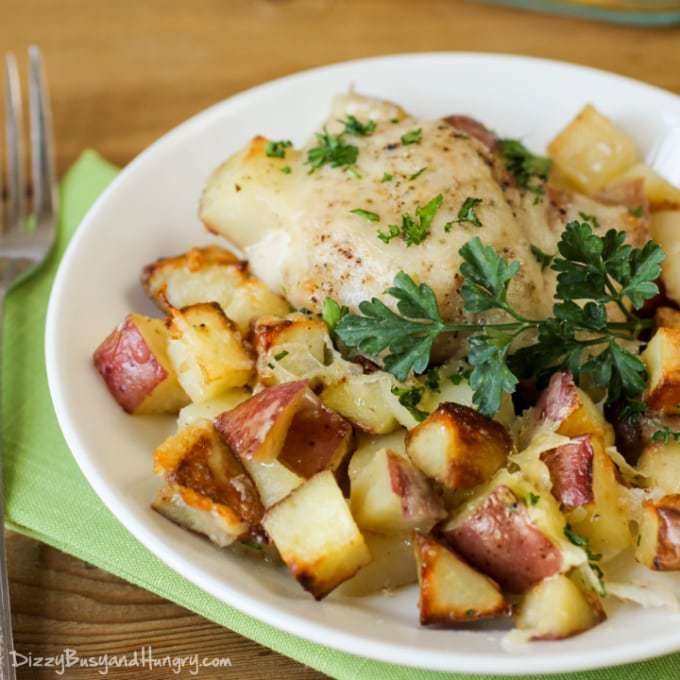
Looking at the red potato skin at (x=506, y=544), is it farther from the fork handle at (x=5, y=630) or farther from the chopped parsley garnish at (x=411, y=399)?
the fork handle at (x=5, y=630)

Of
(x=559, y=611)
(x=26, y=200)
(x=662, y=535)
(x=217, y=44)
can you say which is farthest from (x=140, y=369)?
(x=217, y=44)

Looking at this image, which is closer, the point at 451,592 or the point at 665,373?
the point at 451,592

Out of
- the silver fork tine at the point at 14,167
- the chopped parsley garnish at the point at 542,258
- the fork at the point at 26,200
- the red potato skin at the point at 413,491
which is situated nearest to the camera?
the red potato skin at the point at 413,491

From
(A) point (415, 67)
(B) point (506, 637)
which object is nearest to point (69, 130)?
(A) point (415, 67)

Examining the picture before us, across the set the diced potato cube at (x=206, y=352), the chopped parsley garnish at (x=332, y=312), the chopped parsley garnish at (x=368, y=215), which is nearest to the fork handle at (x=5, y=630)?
the diced potato cube at (x=206, y=352)

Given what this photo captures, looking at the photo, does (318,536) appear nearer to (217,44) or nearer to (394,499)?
(394,499)

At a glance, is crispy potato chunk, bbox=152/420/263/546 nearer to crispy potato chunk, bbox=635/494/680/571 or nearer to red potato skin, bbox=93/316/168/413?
red potato skin, bbox=93/316/168/413
